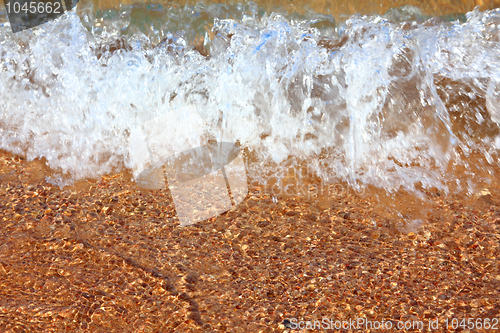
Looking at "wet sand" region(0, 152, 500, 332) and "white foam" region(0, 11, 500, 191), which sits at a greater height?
"white foam" region(0, 11, 500, 191)

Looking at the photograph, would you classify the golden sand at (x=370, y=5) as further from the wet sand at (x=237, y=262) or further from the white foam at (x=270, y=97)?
the wet sand at (x=237, y=262)

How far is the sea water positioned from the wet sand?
0.25 m

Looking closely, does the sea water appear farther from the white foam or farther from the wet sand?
the wet sand

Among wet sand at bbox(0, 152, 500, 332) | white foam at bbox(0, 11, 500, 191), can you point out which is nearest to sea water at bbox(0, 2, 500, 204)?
white foam at bbox(0, 11, 500, 191)

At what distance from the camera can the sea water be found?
1808mm

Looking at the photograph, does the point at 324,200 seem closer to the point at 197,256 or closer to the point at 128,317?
the point at 197,256

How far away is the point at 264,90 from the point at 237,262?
883 millimetres

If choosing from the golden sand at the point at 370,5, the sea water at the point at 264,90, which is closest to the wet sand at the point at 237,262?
the sea water at the point at 264,90

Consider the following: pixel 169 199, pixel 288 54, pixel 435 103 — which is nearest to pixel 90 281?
pixel 169 199

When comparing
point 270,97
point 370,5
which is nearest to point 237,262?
point 270,97

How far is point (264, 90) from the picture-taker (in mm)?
1907

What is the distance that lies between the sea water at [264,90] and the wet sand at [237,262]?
250 millimetres

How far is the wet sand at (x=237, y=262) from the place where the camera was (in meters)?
1.08

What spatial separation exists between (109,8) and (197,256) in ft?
4.56
